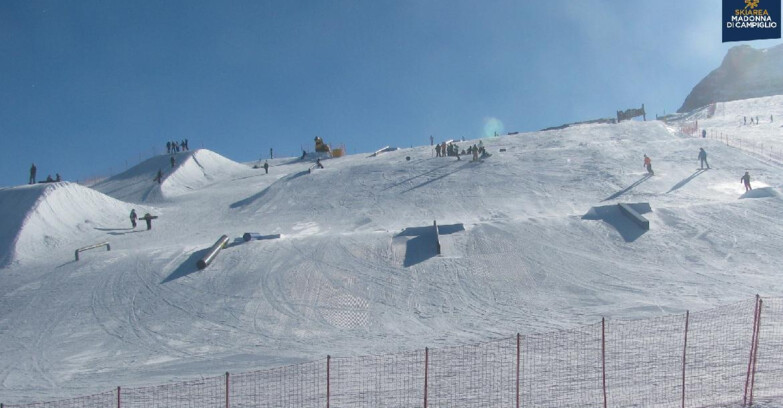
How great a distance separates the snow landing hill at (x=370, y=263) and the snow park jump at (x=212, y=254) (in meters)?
0.31

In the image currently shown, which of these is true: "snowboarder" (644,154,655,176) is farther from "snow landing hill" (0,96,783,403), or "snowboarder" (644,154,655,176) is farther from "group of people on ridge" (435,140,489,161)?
"group of people on ridge" (435,140,489,161)

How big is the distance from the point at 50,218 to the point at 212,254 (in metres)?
10.5

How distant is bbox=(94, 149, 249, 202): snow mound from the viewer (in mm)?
35281

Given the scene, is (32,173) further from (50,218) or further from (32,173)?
(50,218)

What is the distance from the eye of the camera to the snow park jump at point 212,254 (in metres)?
19.8

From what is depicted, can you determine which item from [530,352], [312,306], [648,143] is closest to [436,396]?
[530,352]

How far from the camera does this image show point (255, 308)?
55.5ft

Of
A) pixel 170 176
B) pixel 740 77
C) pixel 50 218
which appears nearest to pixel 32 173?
pixel 170 176

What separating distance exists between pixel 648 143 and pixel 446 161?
11152mm

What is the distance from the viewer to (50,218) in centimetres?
2636

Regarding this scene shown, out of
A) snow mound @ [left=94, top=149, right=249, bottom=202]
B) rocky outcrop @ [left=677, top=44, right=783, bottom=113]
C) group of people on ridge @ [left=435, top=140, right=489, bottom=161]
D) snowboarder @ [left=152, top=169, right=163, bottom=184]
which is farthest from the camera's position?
rocky outcrop @ [left=677, top=44, right=783, bottom=113]

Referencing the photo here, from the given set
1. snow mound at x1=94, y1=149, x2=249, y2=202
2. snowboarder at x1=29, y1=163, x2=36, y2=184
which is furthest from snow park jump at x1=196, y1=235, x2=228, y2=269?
snowboarder at x1=29, y1=163, x2=36, y2=184

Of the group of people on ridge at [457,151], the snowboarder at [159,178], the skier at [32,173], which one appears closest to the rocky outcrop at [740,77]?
the group of people on ridge at [457,151]

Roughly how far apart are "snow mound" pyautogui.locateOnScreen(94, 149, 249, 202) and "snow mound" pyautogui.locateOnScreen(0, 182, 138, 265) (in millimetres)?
4199
